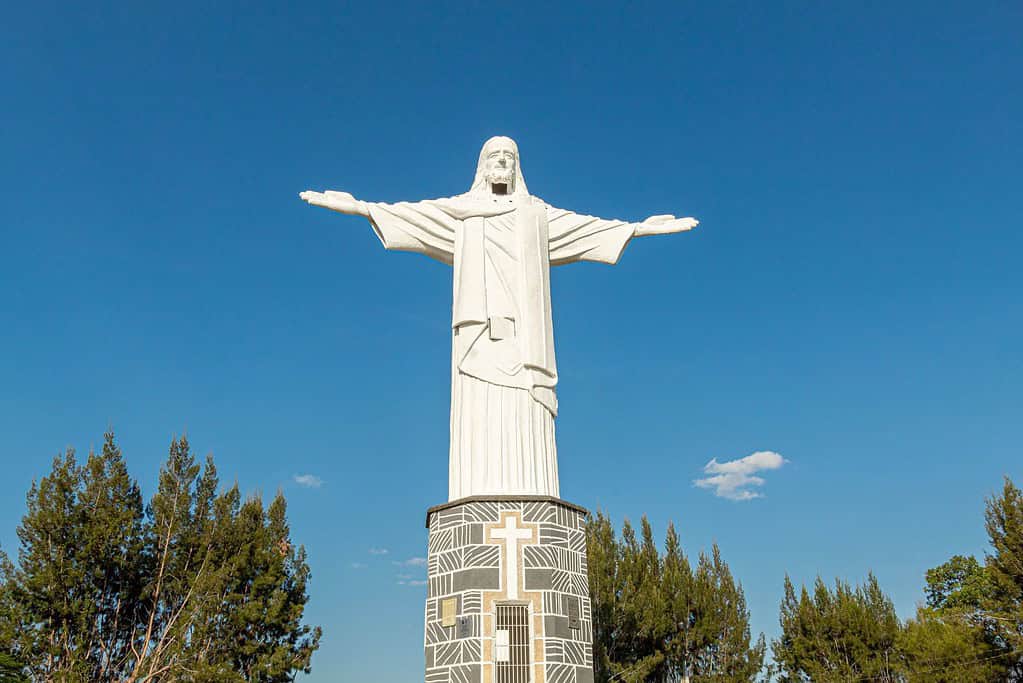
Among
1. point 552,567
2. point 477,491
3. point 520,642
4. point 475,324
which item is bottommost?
point 520,642

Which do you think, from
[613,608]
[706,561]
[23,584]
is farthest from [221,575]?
[706,561]

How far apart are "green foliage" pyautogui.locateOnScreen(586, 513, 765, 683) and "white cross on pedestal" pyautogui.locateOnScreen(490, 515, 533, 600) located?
571 inches

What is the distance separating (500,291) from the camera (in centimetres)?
1352

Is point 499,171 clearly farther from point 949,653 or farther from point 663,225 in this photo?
point 949,653

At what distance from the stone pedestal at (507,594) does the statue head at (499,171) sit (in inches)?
209

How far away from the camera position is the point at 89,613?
19969 mm

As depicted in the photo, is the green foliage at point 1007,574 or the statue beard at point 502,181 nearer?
the statue beard at point 502,181

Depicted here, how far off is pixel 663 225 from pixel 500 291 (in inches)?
132

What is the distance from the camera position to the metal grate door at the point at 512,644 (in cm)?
1090

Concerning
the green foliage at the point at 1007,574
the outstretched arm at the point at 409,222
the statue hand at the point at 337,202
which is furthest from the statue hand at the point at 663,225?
the green foliage at the point at 1007,574

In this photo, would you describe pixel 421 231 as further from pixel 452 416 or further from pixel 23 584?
pixel 23 584

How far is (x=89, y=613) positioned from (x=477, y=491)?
12.7m

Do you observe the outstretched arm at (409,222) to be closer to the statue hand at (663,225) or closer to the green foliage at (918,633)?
the statue hand at (663,225)

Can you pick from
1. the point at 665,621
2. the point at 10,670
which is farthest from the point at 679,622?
the point at 10,670
